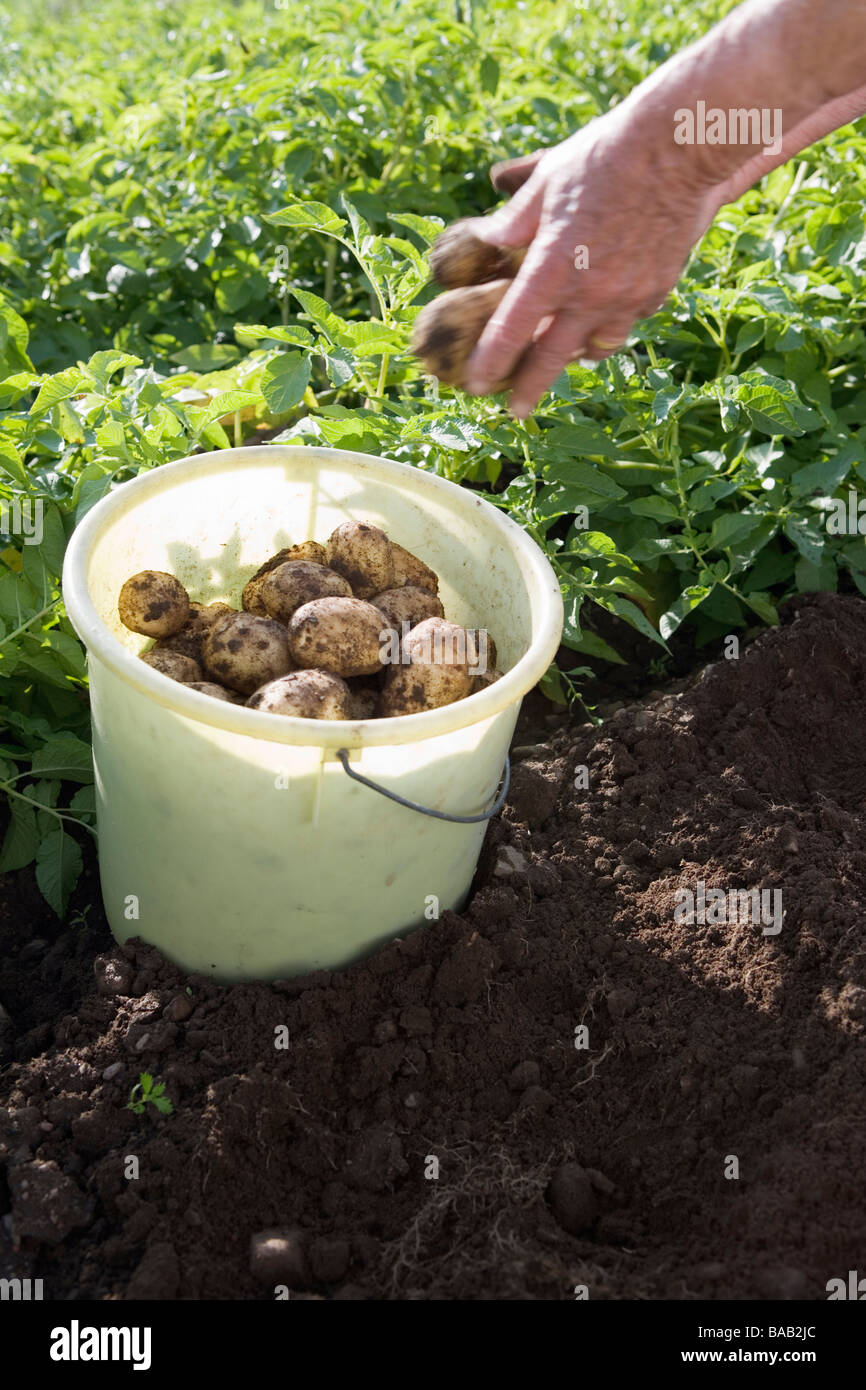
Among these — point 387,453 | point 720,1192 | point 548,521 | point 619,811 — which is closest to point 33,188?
point 387,453

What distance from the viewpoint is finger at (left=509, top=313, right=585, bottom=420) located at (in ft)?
5.10

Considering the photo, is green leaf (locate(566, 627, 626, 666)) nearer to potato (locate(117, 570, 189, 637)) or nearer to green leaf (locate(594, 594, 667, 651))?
green leaf (locate(594, 594, 667, 651))

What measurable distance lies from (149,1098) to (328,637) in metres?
0.72

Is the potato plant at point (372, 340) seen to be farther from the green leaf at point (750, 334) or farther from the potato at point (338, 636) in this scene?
the potato at point (338, 636)

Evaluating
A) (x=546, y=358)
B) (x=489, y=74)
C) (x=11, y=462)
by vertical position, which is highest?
(x=489, y=74)

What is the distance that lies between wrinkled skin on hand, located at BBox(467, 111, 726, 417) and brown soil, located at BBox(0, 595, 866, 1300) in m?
0.86

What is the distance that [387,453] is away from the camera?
2.39 metres

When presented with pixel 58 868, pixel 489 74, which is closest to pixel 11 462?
pixel 58 868

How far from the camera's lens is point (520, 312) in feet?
4.95

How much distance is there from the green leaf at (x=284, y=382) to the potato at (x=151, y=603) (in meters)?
0.41

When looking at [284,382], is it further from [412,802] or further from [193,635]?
[412,802]

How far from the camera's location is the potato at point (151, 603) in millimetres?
1880

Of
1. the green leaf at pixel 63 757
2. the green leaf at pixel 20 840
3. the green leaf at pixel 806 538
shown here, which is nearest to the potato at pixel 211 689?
the green leaf at pixel 63 757

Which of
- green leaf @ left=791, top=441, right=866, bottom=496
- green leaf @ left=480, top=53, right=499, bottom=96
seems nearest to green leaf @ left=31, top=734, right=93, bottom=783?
green leaf @ left=791, top=441, right=866, bottom=496
